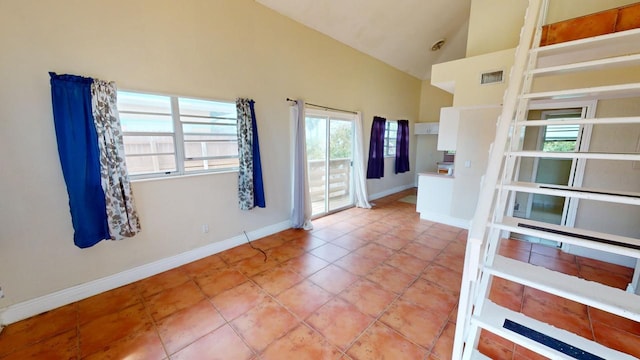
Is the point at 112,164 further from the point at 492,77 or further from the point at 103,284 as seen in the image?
the point at 492,77

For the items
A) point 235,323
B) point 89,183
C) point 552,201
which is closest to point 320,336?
point 235,323

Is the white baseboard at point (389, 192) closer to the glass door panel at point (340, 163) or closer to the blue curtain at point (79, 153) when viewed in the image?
the glass door panel at point (340, 163)

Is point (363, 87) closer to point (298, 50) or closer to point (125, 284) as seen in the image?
point (298, 50)

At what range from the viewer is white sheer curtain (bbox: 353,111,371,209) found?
515 centimetres

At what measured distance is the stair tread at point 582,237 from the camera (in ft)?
3.82

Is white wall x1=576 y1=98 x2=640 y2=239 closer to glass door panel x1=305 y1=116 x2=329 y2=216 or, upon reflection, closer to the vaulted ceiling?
the vaulted ceiling

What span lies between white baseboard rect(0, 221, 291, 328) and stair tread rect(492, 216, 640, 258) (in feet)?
10.3

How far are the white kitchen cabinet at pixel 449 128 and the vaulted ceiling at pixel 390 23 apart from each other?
6.17 feet

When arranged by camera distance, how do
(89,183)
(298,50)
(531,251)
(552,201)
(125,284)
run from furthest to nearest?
1. (552,201)
2. (298,50)
3. (531,251)
4. (125,284)
5. (89,183)

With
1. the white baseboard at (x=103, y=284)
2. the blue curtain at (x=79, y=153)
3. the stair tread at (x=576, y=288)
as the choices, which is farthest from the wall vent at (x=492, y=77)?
the blue curtain at (x=79, y=153)

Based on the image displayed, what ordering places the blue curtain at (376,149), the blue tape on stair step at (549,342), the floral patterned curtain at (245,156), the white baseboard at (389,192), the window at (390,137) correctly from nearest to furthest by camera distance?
the blue tape on stair step at (549,342)
the floral patterned curtain at (245,156)
the blue curtain at (376,149)
the white baseboard at (389,192)
the window at (390,137)

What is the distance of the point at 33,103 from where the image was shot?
2012mm

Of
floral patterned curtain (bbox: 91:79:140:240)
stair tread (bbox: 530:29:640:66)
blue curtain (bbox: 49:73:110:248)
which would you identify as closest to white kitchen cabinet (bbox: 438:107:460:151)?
stair tread (bbox: 530:29:640:66)

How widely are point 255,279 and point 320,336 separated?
1060mm
